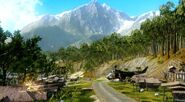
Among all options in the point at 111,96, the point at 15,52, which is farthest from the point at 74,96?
the point at 15,52

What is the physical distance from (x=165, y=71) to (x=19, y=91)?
2586 inches

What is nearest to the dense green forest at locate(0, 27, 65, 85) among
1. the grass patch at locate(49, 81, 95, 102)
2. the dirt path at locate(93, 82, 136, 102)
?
the grass patch at locate(49, 81, 95, 102)

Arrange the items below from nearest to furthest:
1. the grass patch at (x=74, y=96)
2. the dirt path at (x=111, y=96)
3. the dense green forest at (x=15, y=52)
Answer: the dirt path at (x=111, y=96) < the grass patch at (x=74, y=96) < the dense green forest at (x=15, y=52)

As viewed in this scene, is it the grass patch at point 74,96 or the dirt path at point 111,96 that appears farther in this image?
the grass patch at point 74,96

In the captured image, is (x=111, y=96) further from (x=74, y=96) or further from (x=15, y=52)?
(x=15, y=52)

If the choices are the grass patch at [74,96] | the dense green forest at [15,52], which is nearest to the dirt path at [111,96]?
the grass patch at [74,96]

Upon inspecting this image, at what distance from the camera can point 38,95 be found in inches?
3824

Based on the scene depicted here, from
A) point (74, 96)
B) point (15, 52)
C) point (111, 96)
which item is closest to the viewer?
point (111, 96)

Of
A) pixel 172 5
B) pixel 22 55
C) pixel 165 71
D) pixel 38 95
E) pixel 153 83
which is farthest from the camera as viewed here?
pixel 172 5

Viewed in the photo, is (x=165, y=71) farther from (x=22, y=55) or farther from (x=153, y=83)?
(x=22, y=55)

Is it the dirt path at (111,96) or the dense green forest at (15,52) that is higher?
the dense green forest at (15,52)

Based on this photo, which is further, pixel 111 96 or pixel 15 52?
pixel 15 52

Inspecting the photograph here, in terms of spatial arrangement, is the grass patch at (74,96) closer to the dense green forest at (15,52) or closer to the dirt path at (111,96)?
the dirt path at (111,96)

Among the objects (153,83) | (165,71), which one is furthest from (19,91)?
(165,71)
